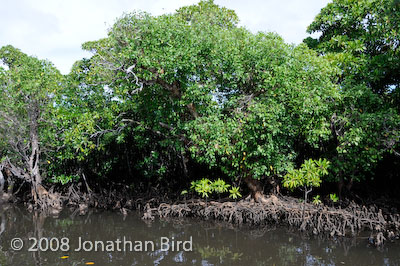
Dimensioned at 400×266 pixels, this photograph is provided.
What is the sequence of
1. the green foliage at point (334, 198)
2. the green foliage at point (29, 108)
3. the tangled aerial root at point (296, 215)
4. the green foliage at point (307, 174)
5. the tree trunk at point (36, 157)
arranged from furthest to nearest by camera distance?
1. the tree trunk at point (36, 157)
2. the green foliage at point (29, 108)
3. the green foliage at point (334, 198)
4. the green foliage at point (307, 174)
5. the tangled aerial root at point (296, 215)

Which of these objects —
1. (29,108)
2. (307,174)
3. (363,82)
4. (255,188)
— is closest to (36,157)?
(29,108)

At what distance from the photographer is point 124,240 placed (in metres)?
6.81

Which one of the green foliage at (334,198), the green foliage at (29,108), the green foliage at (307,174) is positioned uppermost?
the green foliage at (29,108)

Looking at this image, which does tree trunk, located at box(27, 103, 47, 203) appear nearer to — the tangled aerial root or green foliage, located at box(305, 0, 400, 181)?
the tangled aerial root

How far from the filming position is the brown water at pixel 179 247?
563 centimetres

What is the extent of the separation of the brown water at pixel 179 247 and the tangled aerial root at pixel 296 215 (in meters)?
0.29

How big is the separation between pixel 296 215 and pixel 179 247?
2.67 metres

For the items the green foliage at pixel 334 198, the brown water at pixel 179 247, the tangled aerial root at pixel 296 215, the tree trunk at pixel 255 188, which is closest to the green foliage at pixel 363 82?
the green foliage at pixel 334 198

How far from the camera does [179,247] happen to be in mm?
6367

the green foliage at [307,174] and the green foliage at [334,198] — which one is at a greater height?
the green foliage at [307,174]

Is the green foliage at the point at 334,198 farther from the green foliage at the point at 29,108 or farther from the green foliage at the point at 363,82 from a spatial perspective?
the green foliage at the point at 29,108

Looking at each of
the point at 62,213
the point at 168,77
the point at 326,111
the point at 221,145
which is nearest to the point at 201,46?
the point at 168,77

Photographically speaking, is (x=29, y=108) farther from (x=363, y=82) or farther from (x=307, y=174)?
(x=363, y=82)

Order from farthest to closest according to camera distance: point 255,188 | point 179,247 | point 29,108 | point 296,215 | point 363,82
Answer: point 29,108 → point 255,188 → point 363,82 → point 296,215 → point 179,247
